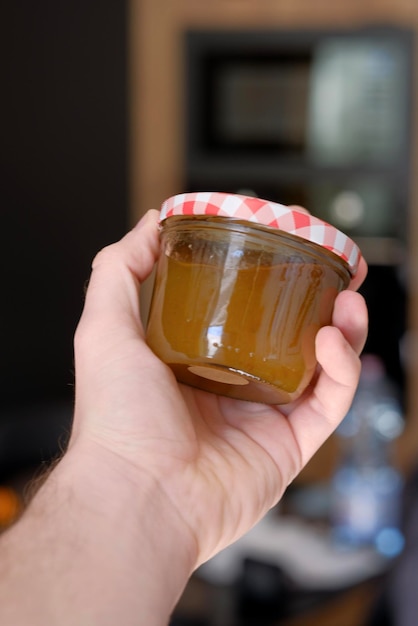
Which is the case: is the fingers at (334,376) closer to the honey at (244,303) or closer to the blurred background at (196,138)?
the honey at (244,303)

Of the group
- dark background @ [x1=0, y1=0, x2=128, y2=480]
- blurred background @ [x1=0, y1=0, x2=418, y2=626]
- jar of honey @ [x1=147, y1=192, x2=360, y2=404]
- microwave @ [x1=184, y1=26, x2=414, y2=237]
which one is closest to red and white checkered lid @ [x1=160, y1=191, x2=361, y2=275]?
jar of honey @ [x1=147, y1=192, x2=360, y2=404]

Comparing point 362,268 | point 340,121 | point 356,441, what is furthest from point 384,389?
point 362,268

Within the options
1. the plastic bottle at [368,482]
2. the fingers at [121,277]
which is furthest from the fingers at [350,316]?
the plastic bottle at [368,482]

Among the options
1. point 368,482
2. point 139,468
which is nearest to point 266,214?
point 139,468

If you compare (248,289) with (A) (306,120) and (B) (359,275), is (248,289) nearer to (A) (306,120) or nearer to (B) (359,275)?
(B) (359,275)

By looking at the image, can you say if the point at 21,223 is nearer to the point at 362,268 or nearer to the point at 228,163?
the point at 228,163

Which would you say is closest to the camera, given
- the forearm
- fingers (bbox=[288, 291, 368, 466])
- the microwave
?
the forearm

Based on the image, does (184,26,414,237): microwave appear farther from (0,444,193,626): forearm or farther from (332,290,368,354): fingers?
(0,444,193,626): forearm
